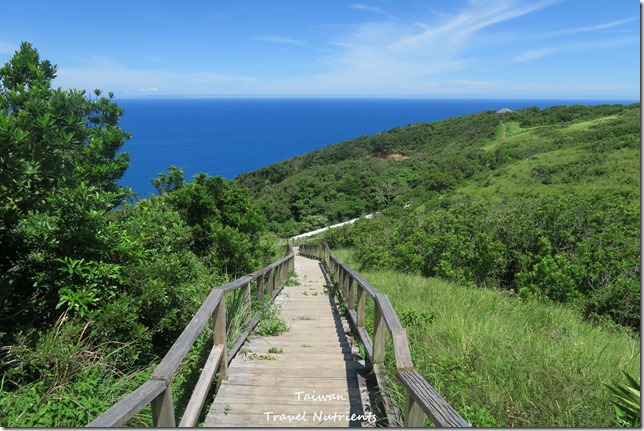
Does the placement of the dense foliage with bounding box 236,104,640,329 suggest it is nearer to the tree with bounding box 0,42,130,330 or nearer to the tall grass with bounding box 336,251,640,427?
the tall grass with bounding box 336,251,640,427

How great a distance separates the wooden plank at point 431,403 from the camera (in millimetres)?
1905

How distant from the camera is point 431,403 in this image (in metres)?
2.09

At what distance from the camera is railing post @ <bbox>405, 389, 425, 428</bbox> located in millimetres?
2395

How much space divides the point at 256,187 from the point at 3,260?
64.8 metres

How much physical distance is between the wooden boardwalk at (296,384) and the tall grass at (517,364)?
689 mm

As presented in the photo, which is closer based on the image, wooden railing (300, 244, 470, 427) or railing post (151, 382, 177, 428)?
wooden railing (300, 244, 470, 427)

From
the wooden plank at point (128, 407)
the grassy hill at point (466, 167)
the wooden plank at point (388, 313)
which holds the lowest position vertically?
the grassy hill at point (466, 167)

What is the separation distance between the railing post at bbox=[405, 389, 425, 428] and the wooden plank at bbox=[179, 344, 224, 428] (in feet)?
4.89

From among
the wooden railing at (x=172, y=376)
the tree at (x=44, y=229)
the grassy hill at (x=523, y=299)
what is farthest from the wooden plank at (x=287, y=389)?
the tree at (x=44, y=229)

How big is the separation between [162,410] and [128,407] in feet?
1.76

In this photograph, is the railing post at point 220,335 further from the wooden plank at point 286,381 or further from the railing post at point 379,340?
the railing post at point 379,340

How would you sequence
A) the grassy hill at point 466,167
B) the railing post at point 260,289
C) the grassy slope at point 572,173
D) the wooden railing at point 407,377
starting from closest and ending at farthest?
1. the wooden railing at point 407,377
2. the railing post at point 260,289
3. the grassy slope at point 572,173
4. the grassy hill at point 466,167

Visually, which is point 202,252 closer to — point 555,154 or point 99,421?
point 99,421

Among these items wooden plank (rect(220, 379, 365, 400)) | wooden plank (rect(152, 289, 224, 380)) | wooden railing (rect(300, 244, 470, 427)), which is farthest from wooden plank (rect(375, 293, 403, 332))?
wooden plank (rect(152, 289, 224, 380))
